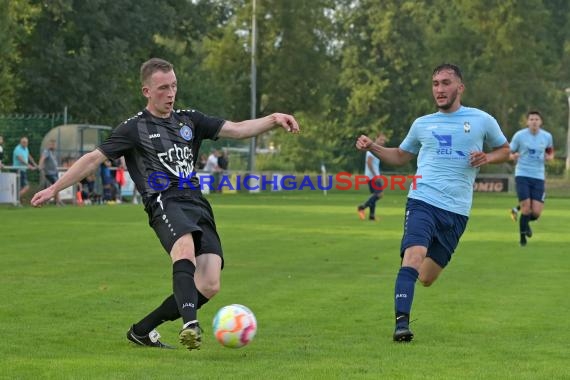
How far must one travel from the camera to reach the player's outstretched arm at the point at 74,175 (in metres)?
7.98

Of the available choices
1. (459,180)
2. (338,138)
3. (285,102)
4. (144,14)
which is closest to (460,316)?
(459,180)

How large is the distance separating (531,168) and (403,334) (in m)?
11.8

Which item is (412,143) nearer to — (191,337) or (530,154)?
(191,337)

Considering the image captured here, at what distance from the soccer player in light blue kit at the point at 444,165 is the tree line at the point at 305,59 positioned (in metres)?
32.4

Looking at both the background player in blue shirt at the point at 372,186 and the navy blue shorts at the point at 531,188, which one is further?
the background player in blue shirt at the point at 372,186

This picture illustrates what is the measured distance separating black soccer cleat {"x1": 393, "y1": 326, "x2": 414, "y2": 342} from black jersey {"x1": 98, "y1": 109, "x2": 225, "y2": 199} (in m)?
1.92

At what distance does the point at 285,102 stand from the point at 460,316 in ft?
188

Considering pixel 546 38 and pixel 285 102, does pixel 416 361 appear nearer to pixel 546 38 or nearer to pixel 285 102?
pixel 285 102

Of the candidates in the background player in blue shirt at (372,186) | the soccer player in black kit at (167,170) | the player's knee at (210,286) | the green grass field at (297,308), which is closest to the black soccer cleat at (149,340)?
the soccer player in black kit at (167,170)

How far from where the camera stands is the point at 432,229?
9320mm

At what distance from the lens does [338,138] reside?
80.9 metres

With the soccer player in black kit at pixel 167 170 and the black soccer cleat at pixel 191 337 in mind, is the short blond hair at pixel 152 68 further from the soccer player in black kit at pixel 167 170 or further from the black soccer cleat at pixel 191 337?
the black soccer cleat at pixel 191 337

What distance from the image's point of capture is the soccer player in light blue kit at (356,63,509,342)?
30.9 feet

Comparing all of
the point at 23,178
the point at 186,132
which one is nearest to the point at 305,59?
the point at 23,178
